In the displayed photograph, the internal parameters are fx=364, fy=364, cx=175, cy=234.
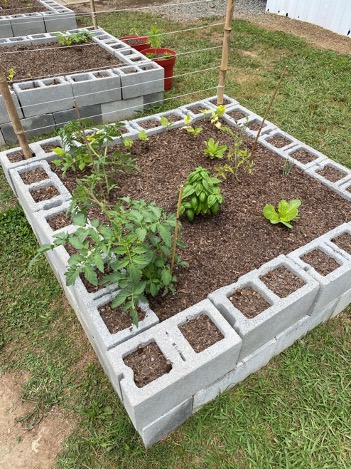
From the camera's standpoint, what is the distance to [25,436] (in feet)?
6.57

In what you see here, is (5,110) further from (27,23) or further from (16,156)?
(27,23)

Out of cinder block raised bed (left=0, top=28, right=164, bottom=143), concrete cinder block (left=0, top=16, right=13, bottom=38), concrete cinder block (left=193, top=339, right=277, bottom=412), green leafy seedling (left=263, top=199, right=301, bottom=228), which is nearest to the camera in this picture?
concrete cinder block (left=193, top=339, right=277, bottom=412)

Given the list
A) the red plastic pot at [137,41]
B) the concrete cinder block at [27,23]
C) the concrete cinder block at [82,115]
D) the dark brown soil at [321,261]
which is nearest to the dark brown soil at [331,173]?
the dark brown soil at [321,261]

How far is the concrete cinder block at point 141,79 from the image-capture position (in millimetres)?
4219

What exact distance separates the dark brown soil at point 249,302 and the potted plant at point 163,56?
3.64 metres

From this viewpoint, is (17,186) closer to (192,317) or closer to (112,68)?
(192,317)

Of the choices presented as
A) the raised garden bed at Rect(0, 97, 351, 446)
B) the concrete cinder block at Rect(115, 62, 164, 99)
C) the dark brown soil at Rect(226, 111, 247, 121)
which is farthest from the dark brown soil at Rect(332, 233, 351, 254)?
the concrete cinder block at Rect(115, 62, 164, 99)

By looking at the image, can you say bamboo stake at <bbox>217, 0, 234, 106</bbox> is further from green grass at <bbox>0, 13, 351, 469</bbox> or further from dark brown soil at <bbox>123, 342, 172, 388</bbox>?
dark brown soil at <bbox>123, 342, 172, 388</bbox>

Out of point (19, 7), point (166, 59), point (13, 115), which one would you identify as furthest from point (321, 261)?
point (19, 7)

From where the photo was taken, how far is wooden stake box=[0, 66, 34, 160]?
8.45ft

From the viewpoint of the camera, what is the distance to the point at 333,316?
254 centimetres

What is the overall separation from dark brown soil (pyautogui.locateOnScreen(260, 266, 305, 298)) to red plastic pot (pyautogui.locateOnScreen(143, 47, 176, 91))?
11.6ft

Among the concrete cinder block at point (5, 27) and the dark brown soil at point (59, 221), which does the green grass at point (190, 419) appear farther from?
the concrete cinder block at point (5, 27)

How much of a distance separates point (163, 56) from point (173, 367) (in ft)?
14.2
